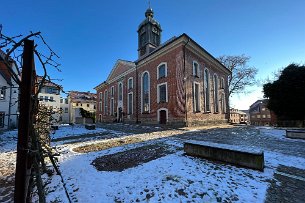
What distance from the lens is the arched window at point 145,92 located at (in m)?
22.5

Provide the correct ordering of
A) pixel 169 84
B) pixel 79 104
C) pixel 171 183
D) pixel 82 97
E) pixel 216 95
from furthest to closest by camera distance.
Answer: pixel 82 97 < pixel 79 104 < pixel 216 95 < pixel 169 84 < pixel 171 183

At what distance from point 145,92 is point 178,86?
6.52 m

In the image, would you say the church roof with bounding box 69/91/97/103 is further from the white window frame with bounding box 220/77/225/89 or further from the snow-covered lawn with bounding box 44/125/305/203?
the snow-covered lawn with bounding box 44/125/305/203

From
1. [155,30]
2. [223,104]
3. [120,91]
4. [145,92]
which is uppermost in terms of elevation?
[155,30]

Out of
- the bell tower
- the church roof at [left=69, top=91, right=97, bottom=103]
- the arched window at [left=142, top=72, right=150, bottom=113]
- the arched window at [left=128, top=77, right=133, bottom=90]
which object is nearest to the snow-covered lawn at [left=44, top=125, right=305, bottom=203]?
the arched window at [left=142, top=72, right=150, bottom=113]

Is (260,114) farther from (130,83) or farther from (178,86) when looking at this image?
(178,86)

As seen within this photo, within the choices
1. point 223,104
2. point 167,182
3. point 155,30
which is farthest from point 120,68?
point 167,182

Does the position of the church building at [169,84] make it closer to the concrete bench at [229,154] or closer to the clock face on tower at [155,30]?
the clock face on tower at [155,30]

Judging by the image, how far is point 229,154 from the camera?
491 cm

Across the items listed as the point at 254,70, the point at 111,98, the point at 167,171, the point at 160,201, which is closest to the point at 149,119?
the point at 111,98

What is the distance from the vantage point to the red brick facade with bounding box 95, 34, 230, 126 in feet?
58.6

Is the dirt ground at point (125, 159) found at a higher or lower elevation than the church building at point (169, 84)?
lower

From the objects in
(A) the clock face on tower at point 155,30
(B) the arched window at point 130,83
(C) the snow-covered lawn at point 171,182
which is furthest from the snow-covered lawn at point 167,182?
(A) the clock face on tower at point 155,30

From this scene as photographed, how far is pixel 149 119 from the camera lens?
21.5 meters
